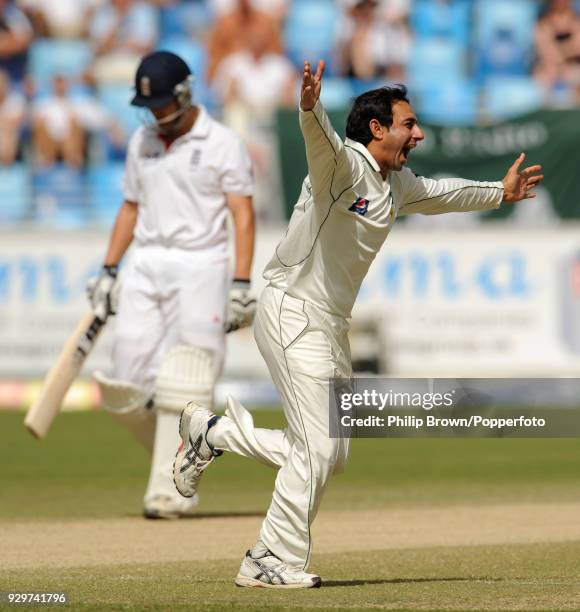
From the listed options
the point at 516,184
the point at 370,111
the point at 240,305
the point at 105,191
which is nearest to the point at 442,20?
the point at 105,191

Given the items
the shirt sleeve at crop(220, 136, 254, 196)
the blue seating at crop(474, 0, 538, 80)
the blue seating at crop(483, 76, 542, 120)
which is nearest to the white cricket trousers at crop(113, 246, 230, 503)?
the shirt sleeve at crop(220, 136, 254, 196)

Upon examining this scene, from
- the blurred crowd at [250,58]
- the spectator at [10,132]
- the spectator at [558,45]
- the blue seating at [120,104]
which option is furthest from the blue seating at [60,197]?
the spectator at [558,45]

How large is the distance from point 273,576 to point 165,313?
2849 mm

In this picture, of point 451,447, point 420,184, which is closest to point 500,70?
point 451,447

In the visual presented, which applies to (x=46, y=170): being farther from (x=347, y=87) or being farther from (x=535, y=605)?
(x=535, y=605)

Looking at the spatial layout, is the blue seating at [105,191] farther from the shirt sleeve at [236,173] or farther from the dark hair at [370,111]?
the dark hair at [370,111]

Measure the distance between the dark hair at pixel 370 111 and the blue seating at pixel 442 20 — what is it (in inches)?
549

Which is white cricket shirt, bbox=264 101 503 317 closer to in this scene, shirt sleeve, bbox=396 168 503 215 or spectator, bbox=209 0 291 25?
shirt sleeve, bbox=396 168 503 215

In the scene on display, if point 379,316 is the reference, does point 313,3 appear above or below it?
above

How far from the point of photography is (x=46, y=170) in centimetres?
1678

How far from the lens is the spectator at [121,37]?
18.3 meters

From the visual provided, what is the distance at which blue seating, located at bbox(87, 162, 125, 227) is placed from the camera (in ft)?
54.0

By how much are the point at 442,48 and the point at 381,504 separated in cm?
1168

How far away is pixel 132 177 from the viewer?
25.1ft
